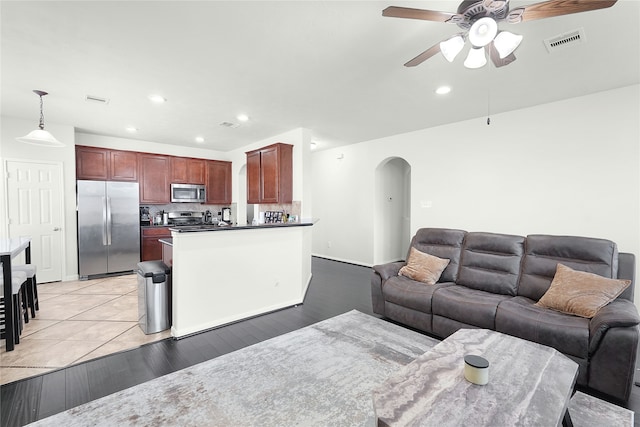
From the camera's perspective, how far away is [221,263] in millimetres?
3117

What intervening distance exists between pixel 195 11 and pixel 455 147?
4099 mm

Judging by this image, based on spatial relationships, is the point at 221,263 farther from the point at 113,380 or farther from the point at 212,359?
the point at 113,380

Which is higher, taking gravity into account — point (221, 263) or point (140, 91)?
point (140, 91)

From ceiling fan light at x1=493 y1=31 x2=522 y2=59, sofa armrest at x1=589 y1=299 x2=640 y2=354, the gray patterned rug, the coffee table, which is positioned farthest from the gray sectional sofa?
ceiling fan light at x1=493 y1=31 x2=522 y2=59

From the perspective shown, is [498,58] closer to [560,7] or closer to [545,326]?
[560,7]

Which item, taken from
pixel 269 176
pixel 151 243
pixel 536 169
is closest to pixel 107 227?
pixel 151 243

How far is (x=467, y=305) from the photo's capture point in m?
2.64

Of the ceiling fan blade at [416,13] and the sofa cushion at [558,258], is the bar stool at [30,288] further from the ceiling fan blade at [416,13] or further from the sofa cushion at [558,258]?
the sofa cushion at [558,258]

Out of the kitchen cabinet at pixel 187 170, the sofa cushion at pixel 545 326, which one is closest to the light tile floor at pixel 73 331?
the kitchen cabinet at pixel 187 170

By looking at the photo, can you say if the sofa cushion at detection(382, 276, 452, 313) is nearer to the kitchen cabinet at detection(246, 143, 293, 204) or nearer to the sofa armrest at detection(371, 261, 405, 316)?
the sofa armrest at detection(371, 261, 405, 316)

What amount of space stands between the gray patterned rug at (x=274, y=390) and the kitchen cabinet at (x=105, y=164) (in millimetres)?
4654

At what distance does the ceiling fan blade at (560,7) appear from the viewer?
1452 millimetres

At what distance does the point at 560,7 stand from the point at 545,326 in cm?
217

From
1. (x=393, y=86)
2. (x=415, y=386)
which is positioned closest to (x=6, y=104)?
(x=393, y=86)
